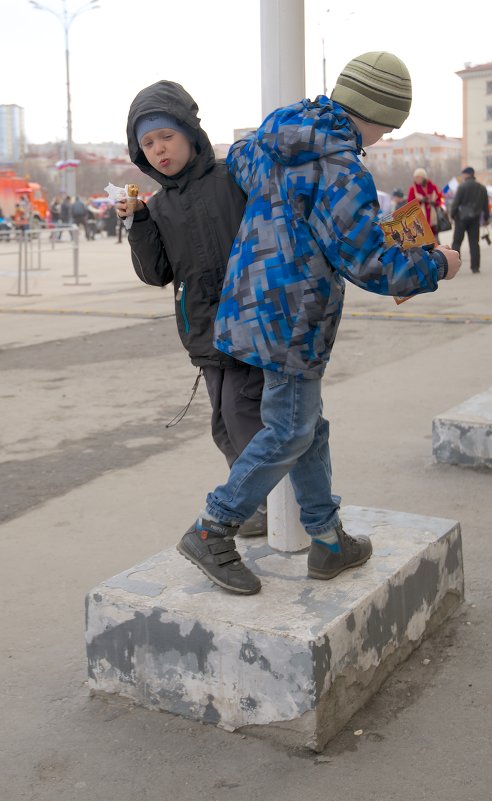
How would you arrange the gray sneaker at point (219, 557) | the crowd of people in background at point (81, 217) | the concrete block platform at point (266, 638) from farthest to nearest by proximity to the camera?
1. the crowd of people in background at point (81, 217)
2. the gray sneaker at point (219, 557)
3. the concrete block platform at point (266, 638)

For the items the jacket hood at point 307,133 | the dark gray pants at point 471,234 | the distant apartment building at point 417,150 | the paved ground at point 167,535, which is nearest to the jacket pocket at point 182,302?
the jacket hood at point 307,133

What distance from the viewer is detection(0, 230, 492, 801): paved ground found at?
2596 millimetres

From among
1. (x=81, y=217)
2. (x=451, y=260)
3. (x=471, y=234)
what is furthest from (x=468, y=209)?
(x=81, y=217)

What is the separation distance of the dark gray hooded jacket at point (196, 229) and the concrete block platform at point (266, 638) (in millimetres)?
673

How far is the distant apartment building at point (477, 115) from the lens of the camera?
99938 mm

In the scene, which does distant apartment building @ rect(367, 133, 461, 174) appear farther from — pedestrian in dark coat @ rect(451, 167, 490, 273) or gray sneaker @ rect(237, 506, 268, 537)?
gray sneaker @ rect(237, 506, 268, 537)

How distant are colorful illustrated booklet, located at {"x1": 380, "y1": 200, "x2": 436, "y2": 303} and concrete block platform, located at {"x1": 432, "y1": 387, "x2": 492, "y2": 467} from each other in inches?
106

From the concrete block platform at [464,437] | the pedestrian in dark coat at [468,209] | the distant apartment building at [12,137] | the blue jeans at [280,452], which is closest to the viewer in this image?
the blue jeans at [280,452]

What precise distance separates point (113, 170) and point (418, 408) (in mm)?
93357

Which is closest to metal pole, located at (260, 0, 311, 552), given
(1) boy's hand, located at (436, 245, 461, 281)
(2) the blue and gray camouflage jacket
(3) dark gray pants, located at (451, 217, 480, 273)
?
(2) the blue and gray camouflage jacket

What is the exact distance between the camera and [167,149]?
2918mm

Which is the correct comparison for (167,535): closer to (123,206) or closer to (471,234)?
(123,206)

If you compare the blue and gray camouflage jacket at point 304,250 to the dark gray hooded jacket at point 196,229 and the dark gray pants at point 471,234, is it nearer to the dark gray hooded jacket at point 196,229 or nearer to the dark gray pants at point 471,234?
the dark gray hooded jacket at point 196,229

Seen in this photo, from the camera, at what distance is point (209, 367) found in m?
3.13
